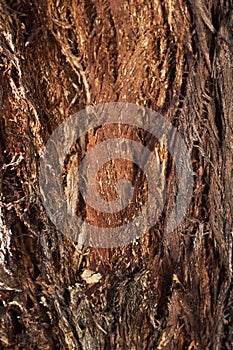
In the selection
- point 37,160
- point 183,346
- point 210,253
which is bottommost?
point 183,346

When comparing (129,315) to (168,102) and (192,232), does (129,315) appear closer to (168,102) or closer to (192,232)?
(192,232)

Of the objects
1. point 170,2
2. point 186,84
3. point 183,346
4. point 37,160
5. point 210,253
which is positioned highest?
point 170,2

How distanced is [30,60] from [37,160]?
0.49 ft

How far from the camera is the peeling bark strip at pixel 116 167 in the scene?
74 cm

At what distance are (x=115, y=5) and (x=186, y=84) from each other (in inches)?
6.5

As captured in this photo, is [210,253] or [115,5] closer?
[115,5]

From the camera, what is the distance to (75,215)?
0.81 m

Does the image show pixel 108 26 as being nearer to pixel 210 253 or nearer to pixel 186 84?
pixel 186 84

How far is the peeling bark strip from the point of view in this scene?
744 mm

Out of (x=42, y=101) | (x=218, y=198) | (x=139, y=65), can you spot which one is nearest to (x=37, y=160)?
(x=42, y=101)

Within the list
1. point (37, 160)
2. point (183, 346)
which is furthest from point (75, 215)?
point (183, 346)

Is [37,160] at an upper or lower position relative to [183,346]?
upper

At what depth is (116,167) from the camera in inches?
31.6

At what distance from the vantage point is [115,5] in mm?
726
